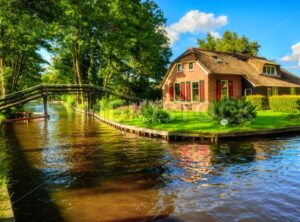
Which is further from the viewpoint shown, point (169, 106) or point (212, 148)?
point (169, 106)

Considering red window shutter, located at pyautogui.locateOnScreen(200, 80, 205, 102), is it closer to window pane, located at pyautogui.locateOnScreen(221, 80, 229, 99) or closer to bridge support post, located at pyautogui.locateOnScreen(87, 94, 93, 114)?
window pane, located at pyautogui.locateOnScreen(221, 80, 229, 99)

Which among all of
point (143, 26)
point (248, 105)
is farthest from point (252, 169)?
point (143, 26)

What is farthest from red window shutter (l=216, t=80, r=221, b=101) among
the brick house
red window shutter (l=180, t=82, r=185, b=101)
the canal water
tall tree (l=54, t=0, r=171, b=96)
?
the canal water

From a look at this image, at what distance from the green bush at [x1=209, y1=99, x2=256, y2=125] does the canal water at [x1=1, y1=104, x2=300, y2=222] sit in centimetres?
233

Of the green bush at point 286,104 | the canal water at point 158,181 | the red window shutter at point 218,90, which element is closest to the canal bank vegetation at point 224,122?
the canal water at point 158,181

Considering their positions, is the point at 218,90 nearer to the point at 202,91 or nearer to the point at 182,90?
the point at 202,91

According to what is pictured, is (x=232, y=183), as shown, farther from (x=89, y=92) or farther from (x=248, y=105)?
(x=89, y=92)

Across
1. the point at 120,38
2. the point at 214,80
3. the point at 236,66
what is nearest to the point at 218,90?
the point at 214,80

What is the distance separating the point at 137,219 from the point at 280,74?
114ft

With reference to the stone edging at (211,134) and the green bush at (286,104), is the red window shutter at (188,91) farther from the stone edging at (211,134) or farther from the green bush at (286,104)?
the stone edging at (211,134)

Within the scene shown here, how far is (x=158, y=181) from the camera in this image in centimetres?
955

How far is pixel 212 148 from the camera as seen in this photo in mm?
14484

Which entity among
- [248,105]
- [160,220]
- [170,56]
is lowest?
[160,220]

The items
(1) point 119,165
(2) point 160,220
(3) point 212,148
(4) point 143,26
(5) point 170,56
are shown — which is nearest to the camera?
(2) point 160,220
